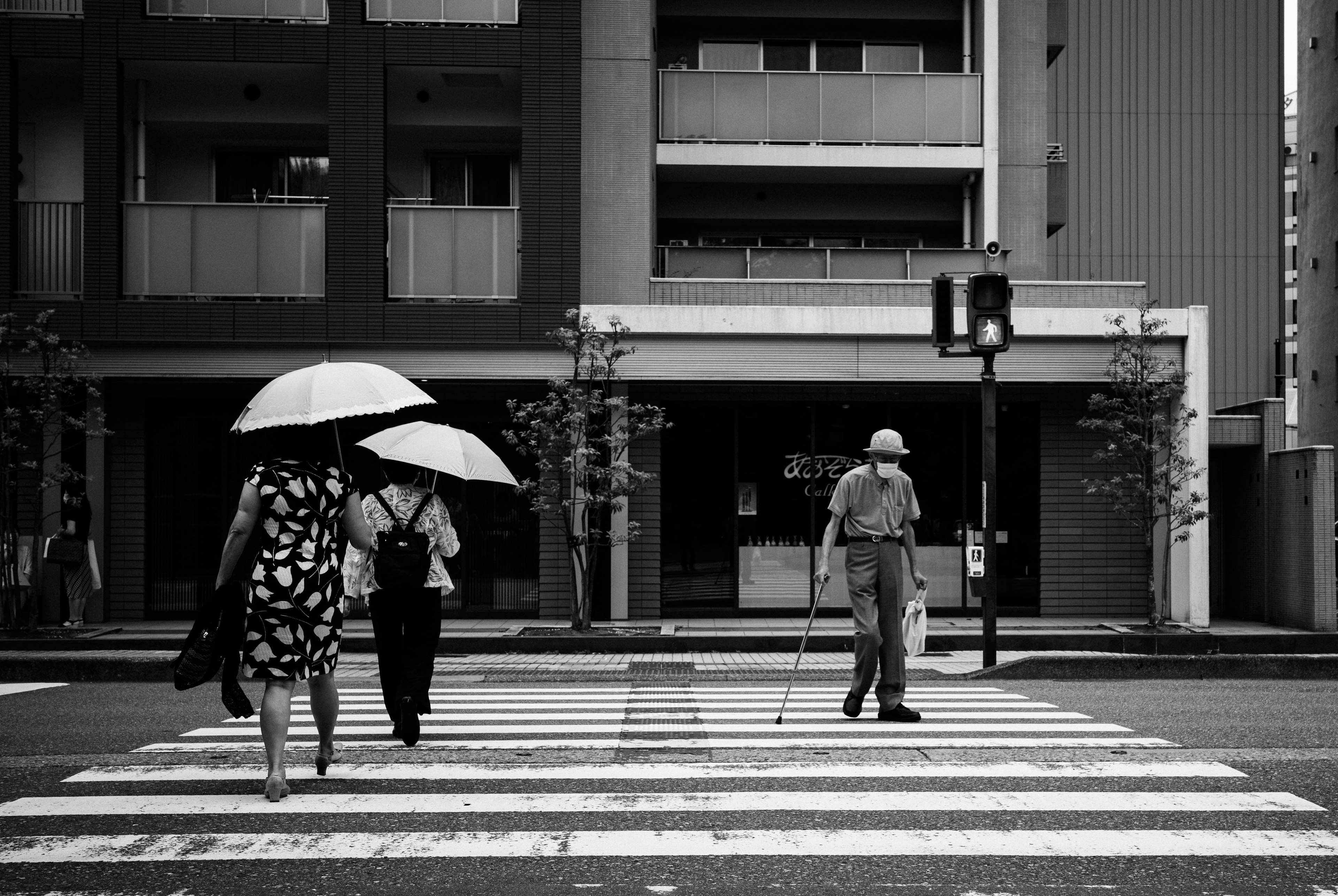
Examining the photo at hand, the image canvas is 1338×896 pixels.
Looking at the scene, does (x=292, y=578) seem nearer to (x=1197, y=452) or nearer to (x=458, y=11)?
(x=458, y=11)

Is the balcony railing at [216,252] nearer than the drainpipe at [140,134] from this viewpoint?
Yes

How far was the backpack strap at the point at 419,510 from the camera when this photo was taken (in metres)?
7.67

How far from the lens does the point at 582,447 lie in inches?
655

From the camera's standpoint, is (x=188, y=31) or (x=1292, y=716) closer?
(x=1292, y=716)

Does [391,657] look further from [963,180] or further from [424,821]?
[963,180]

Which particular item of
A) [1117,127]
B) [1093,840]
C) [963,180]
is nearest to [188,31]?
[963,180]

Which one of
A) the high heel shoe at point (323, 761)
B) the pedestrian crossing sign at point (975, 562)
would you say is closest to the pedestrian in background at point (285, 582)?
the high heel shoe at point (323, 761)

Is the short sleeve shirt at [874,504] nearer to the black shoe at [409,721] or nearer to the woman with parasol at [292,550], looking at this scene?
the black shoe at [409,721]

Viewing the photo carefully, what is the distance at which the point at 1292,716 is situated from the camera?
355 inches

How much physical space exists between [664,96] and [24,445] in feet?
34.6

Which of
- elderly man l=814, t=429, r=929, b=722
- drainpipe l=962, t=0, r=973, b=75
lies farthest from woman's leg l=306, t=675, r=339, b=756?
drainpipe l=962, t=0, r=973, b=75

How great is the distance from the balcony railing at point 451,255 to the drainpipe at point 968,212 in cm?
715

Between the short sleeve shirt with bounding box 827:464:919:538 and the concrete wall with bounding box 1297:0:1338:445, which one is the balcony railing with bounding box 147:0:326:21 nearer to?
the short sleeve shirt with bounding box 827:464:919:538

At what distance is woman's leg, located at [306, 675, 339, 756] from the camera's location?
20.9 ft
